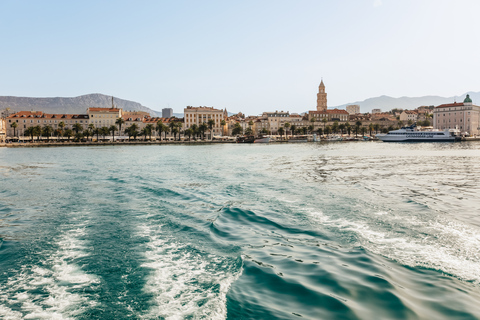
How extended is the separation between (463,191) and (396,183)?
3524 millimetres

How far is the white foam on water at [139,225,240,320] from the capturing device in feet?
18.3

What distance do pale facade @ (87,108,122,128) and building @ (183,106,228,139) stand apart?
96.0 ft

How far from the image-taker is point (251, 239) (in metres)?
9.41

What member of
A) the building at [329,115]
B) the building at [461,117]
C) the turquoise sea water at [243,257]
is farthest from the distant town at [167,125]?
the turquoise sea water at [243,257]

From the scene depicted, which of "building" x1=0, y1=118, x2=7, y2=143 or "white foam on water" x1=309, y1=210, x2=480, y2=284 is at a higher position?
"building" x1=0, y1=118, x2=7, y2=143

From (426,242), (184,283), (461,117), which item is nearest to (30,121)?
(184,283)

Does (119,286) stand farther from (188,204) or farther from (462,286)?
(188,204)

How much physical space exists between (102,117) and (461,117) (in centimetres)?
14699

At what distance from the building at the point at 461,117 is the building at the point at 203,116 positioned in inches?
3730

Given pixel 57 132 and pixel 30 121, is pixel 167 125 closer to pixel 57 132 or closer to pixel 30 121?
pixel 57 132

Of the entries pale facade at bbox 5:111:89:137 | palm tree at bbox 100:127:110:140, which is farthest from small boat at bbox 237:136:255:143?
pale facade at bbox 5:111:89:137

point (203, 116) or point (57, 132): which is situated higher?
point (203, 116)

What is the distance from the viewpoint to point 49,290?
632 centimetres

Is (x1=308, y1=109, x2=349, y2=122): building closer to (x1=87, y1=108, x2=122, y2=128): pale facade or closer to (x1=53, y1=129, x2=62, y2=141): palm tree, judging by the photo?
(x1=87, y1=108, x2=122, y2=128): pale facade
